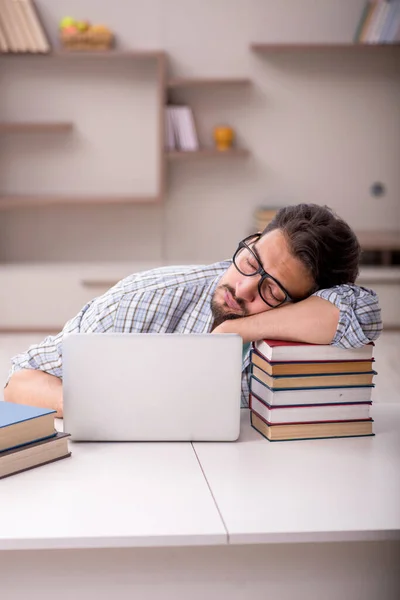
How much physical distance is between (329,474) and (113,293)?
2.23 ft

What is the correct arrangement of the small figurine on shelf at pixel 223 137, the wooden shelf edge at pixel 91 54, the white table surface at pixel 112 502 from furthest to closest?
1. the small figurine on shelf at pixel 223 137
2. the wooden shelf edge at pixel 91 54
3. the white table surface at pixel 112 502

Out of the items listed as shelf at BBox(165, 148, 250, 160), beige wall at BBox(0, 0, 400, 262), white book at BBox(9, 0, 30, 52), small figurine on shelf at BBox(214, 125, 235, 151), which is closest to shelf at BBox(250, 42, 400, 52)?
beige wall at BBox(0, 0, 400, 262)

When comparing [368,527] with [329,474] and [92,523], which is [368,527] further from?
[92,523]

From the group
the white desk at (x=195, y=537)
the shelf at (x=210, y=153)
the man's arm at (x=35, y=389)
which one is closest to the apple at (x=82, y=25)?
the shelf at (x=210, y=153)

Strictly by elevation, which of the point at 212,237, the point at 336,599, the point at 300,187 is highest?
the point at 336,599

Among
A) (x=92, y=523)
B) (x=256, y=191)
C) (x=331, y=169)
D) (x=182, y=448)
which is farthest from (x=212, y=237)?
(x=92, y=523)

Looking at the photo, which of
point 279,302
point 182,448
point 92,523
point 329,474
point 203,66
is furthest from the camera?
point 203,66

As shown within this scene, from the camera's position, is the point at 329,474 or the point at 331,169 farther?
the point at 331,169

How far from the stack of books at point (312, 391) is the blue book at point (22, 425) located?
399mm

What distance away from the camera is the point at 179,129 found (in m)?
4.93

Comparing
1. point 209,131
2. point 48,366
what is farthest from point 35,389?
point 209,131

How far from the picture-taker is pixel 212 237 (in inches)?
206

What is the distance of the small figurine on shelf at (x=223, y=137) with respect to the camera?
4945mm

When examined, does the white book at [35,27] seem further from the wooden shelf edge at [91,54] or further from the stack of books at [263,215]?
the stack of books at [263,215]
